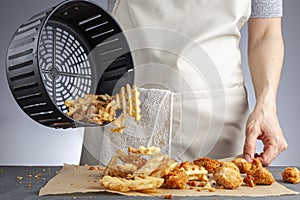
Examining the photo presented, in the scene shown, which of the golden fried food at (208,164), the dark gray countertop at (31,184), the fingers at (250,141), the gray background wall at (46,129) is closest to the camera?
the dark gray countertop at (31,184)

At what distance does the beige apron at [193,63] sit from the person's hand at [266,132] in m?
0.08

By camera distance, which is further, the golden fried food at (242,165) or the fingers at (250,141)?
the fingers at (250,141)

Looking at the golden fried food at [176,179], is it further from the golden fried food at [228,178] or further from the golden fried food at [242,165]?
the golden fried food at [242,165]

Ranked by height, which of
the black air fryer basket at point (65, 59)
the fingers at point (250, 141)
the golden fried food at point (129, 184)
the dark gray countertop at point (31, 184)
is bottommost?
the dark gray countertop at point (31, 184)

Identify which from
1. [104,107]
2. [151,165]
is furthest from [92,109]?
[151,165]

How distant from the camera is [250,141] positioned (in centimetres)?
139

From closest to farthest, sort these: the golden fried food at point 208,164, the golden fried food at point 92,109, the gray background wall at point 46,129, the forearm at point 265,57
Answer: the golden fried food at point 92,109, the golden fried food at point 208,164, the forearm at point 265,57, the gray background wall at point 46,129

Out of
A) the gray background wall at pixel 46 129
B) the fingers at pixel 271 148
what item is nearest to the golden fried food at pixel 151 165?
the fingers at pixel 271 148

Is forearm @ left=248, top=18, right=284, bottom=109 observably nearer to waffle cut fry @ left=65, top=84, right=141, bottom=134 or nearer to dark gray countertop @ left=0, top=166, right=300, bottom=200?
dark gray countertop @ left=0, top=166, right=300, bottom=200

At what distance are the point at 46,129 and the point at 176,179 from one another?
6.06ft

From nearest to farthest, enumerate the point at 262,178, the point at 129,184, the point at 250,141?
the point at 129,184, the point at 262,178, the point at 250,141

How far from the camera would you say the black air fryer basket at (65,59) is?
104 centimetres

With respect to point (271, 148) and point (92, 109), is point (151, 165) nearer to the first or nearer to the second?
point (92, 109)

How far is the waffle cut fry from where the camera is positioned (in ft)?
3.71
